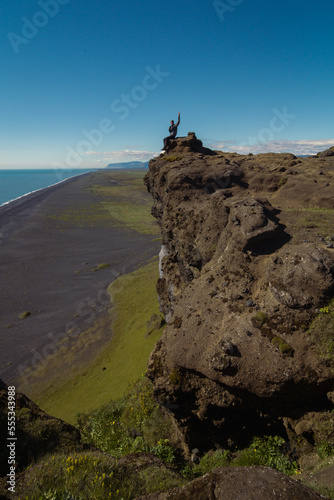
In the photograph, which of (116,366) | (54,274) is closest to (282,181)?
(116,366)

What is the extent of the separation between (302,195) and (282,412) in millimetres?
14470

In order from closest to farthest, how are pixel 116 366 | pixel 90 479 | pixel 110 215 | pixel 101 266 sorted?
pixel 90 479, pixel 116 366, pixel 101 266, pixel 110 215

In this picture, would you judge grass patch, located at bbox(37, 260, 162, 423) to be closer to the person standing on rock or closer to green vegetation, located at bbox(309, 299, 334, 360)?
green vegetation, located at bbox(309, 299, 334, 360)

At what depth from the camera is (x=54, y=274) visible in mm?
37531

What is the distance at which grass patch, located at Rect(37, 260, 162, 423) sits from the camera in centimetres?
1712

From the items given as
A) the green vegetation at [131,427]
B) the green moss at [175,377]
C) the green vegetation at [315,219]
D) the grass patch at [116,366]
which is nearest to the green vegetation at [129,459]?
the green vegetation at [131,427]

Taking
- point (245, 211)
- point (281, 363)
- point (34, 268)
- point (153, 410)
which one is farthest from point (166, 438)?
point (34, 268)

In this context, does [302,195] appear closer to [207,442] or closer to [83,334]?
[207,442]

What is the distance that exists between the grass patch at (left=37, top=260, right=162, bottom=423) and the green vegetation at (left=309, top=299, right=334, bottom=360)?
12856 millimetres

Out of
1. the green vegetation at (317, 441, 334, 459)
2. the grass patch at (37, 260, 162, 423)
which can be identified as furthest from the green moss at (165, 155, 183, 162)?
the green vegetation at (317, 441, 334, 459)

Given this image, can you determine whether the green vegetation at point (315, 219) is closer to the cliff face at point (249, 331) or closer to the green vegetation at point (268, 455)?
the cliff face at point (249, 331)

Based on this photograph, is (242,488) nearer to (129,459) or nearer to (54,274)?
(129,459)

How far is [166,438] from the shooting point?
457 inches

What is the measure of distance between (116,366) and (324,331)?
16.3 metres
